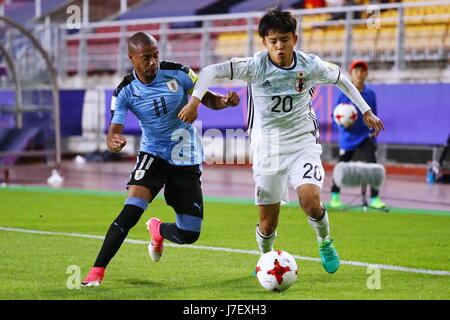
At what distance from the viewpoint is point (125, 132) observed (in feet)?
75.2

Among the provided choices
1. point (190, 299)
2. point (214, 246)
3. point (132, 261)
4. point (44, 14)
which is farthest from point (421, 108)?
point (44, 14)

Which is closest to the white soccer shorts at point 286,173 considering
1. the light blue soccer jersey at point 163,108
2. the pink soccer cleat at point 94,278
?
the light blue soccer jersey at point 163,108

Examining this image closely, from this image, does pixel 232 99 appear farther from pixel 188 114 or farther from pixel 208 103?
pixel 188 114

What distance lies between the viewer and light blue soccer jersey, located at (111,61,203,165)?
294 inches

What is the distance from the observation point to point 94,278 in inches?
272

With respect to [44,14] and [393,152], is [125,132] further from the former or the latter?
[44,14]

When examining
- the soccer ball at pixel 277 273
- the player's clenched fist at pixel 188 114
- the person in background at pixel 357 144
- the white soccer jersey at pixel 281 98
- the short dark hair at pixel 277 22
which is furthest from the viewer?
the person in background at pixel 357 144

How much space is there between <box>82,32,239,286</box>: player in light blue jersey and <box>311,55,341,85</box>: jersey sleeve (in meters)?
0.84

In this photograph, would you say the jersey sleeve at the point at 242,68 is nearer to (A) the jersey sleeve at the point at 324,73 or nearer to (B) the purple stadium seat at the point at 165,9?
(A) the jersey sleeve at the point at 324,73

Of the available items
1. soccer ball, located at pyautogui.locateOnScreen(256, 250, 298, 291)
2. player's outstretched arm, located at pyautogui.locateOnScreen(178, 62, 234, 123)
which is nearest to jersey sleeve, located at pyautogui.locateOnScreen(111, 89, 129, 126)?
player's outstretched arm, located at pyautogui.locateOnScreen(178, 62, 234, 123)

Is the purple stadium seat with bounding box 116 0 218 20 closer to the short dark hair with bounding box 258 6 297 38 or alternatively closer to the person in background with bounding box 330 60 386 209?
the person in background with bounding box 330 60 386 209

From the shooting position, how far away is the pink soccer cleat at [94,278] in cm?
691

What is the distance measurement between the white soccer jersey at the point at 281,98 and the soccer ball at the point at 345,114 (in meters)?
5.57

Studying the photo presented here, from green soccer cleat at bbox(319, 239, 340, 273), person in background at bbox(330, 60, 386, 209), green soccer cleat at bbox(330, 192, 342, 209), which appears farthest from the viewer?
green soccer cleat at bbox(330, 192, 342, 209)
